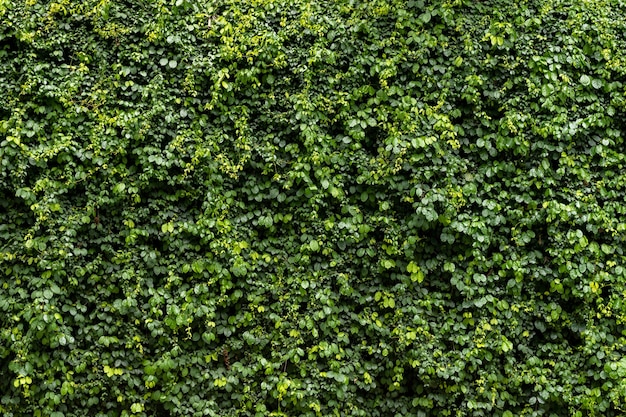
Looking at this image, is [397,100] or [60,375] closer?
[60,375]

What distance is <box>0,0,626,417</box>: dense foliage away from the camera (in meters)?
4.88

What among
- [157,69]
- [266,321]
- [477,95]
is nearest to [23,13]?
[157,69]

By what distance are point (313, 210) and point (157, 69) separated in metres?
1.72

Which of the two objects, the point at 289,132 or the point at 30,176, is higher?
the point at 289,132

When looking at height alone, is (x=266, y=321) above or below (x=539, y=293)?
below

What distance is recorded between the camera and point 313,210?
16.5 feet

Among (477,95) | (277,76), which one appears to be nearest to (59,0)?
(277,76)

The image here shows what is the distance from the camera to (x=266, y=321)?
5.04 metres

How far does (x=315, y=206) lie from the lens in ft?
16.6

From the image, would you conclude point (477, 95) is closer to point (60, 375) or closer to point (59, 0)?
point (59, 0)

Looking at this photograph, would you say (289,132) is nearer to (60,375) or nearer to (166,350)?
(166,350)

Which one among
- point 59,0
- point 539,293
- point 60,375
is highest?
point 59,0

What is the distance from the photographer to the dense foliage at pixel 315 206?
4875 millimetres

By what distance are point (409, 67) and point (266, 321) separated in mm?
2399
